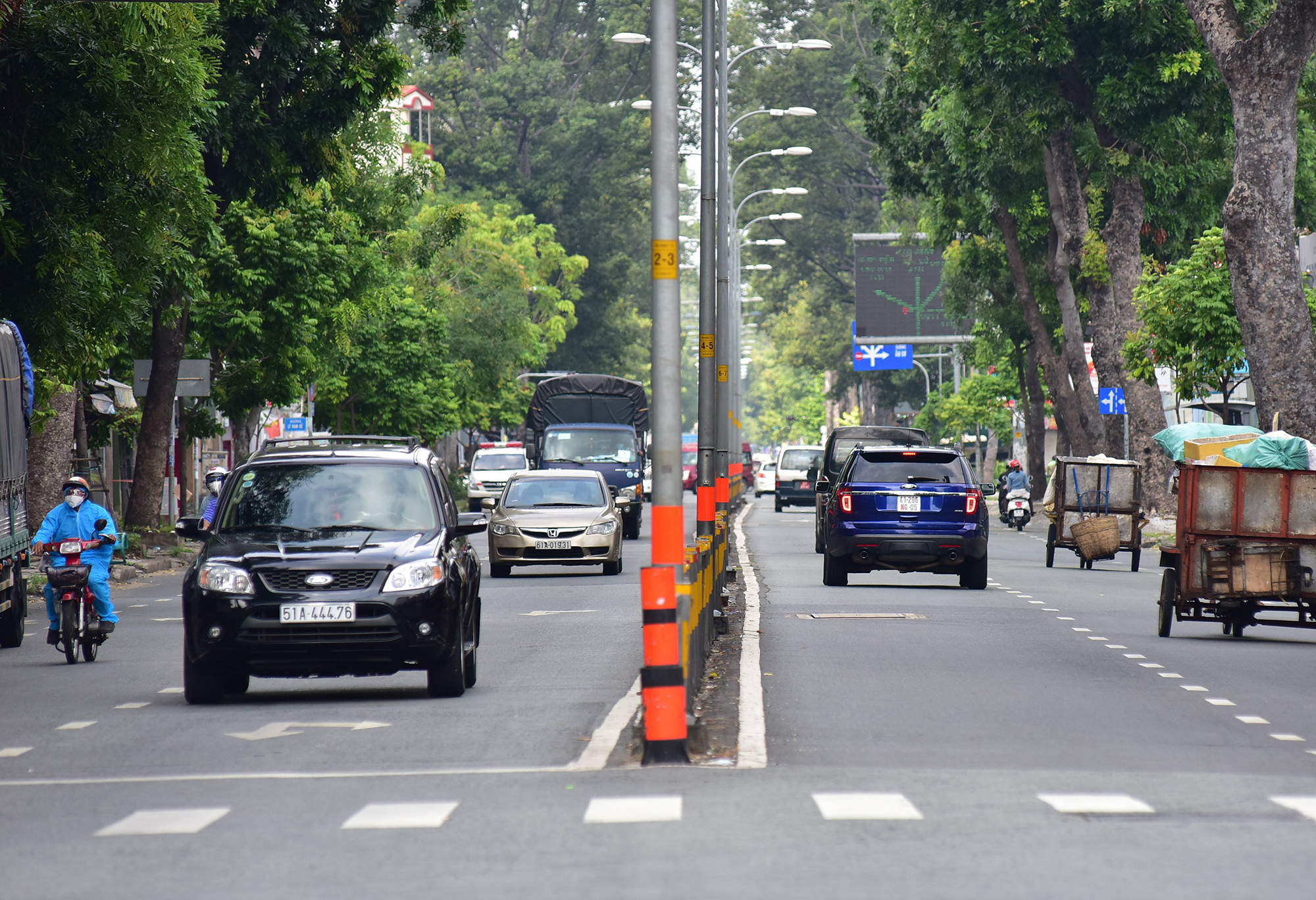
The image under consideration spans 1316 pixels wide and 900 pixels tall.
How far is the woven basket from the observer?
31.5 m

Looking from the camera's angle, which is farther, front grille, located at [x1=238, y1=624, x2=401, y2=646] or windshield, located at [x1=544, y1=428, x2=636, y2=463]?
windshield, located at [x1=544, y1=428, x2=636, y2=463]

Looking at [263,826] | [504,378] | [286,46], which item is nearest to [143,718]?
[263,826]

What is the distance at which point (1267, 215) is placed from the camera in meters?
29.1

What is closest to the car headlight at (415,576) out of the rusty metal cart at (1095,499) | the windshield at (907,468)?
the windshield at (907,468)

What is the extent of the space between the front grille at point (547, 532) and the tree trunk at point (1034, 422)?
29.3 m

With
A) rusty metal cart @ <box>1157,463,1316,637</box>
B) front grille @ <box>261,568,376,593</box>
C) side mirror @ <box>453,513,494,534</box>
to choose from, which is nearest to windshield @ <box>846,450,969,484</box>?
rusty metal cart @ <box>1157,463,1316,637</box>

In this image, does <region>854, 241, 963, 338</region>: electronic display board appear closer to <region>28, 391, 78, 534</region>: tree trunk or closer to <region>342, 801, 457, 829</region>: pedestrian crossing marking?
<region>28, 391, 78, 534</region>: tree trunk

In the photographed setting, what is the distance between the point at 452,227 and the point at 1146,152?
16.1 meters

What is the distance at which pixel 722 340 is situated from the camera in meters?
32.4

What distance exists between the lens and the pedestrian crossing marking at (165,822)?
8.49 meters

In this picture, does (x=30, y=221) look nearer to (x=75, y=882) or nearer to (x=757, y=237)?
(x=75, y=882)

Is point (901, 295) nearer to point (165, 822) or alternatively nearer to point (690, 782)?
point (690, 782)

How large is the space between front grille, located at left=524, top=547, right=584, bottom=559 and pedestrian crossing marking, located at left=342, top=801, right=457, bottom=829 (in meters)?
20.0

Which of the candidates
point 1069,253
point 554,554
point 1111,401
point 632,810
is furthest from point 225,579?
point 1111,401
